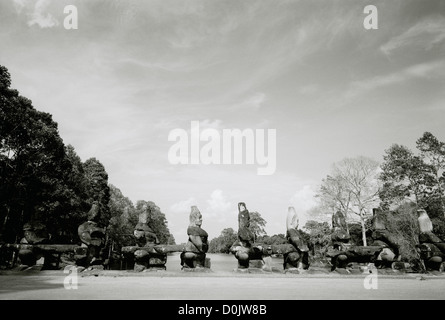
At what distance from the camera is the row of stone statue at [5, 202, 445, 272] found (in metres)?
11.2

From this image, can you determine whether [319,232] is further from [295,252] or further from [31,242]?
[31,242]

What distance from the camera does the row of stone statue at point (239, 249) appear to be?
36.8 ft

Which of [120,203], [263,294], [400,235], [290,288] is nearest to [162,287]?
[263,294]

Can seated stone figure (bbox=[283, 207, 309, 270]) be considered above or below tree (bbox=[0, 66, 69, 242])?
below

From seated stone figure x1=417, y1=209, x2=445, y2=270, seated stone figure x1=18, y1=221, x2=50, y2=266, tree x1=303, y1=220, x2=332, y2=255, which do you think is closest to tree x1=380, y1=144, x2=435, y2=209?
tree x1=303, y1=220, x2=332, y2=255

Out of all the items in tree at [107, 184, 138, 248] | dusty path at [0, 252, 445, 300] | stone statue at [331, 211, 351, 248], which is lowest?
tree at [107, 184, 138, 248]

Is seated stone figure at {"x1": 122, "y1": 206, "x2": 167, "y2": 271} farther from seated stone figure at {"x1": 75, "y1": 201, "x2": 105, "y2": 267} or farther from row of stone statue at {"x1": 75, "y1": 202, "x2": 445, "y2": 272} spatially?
seated stone figure at {"x1": 75, "y1": 201, "x2": 105, "y2": 267}

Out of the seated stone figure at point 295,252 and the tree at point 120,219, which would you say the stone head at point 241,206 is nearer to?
the seated stone figure at point 295,252

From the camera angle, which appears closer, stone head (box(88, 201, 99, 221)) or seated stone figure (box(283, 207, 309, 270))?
seated stone figure (box(283, 207, 309, 270))

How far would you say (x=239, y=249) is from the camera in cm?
1156

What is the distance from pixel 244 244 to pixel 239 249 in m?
0.28

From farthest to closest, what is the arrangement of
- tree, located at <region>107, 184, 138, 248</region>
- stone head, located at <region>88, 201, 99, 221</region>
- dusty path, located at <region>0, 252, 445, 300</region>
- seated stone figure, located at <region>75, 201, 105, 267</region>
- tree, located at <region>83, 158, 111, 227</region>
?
tree, located at <region>107, 184, 138, 248</region>
tree, located at <region>83, 158, 111, 227</region>
stone head, located at <region>88, 201, 99, 221</region>
seated stone figure, located at <region>75, 201, 105, 267</region>
dusty path, located at <region>0, 252, 445, 300</region>

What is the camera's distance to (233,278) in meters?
10.2
